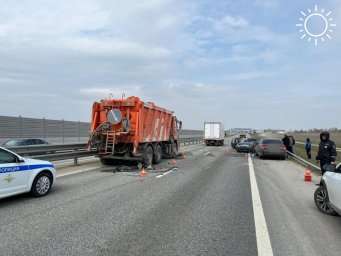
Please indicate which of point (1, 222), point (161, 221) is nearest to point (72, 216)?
point (1, 222)

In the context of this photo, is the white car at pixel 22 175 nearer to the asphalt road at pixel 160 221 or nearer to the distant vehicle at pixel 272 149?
the asphalt road at pixel 160 221

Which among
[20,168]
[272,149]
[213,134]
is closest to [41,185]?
[20,168]

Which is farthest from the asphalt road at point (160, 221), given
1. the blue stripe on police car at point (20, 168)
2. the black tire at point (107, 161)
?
the black tire at point (107, 161)

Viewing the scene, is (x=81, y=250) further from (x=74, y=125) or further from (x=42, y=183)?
(x=74, y=125)

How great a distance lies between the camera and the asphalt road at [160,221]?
533cm

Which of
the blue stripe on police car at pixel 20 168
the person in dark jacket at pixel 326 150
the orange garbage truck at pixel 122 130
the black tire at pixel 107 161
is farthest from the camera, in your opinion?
the black tire at pixel 107 161

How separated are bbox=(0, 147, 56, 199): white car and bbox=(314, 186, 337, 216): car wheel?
629cm

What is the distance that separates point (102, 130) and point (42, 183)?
7.27 m

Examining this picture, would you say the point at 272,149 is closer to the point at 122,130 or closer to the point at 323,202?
the point at 122,130

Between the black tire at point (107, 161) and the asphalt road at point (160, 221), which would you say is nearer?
the asphalt road at point (160, 221)

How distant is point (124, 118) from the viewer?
1596 cm

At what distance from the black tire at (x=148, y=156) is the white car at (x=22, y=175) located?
718 centimetres

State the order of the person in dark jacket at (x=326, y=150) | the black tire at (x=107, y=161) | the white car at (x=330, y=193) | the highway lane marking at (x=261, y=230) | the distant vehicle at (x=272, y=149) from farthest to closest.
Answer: the distant vehicle at (x=272, y=149) < the black tire at (x=107, y=161) < the person in dark jacket at (x=326, y=150) < the white car at (x=330, y=193) < the highway lane marking at (x=261, y=230)

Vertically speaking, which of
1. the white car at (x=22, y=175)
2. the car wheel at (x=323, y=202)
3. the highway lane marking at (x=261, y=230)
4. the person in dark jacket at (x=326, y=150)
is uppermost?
the person in dark jacket at (x=326, y=150)
